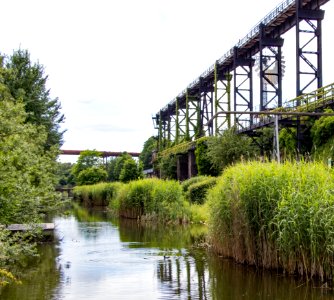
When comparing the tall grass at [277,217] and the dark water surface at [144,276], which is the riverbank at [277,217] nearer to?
the tall grass at [277,217]

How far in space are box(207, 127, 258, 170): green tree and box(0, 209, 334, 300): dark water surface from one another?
16900 millimetres

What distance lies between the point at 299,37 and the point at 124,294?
29.7 meters

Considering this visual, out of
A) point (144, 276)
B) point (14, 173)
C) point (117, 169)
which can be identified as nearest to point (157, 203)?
point (144, 276)

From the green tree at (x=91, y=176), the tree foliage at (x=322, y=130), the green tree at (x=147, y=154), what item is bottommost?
the tree foliage at (x=322, y=130)

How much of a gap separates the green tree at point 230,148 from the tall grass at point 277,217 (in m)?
20.6

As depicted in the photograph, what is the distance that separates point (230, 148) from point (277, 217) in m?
24.0

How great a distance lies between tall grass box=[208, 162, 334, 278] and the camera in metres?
10.6

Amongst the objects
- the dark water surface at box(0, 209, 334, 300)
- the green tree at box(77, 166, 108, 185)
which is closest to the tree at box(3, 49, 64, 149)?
the dark water surface at box(0, 209, 334, 300)

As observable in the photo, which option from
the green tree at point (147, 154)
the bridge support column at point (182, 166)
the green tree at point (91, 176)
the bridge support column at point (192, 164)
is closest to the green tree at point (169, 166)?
the bridge support column at point (182, 166)

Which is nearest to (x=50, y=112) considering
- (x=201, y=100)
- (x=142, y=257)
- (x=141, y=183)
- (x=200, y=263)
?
(x=141, y=183)

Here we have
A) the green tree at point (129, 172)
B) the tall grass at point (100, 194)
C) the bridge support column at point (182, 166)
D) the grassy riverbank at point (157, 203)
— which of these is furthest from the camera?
the bridge support column at point (182, 166)

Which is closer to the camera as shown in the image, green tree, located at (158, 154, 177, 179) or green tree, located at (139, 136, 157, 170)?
green tree, located at (158, 154, 177, 179)

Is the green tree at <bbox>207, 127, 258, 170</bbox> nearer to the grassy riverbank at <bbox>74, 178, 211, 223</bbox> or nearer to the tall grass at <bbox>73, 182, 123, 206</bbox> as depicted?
the grassy riverbank at <bbox>74, 178, 211, 223</bbox>

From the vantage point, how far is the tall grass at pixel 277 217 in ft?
34.8
